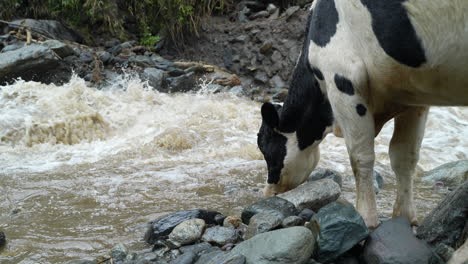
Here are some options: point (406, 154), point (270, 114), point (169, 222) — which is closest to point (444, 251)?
point (406, 154)

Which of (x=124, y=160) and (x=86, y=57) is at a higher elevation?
(x=86, y=57)

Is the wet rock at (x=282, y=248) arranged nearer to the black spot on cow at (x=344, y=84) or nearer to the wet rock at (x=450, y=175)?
the black spot on cow at (x=344, y=84)

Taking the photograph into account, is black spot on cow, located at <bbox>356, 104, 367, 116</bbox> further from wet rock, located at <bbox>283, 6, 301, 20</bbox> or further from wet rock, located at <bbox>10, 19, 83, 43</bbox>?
wet rock, located at <bbox>283, 6, 301, 20</bbox>

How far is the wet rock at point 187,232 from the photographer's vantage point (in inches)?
143

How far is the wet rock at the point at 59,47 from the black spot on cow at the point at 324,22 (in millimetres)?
9154

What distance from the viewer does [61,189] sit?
18.6 feet

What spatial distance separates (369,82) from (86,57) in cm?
1002

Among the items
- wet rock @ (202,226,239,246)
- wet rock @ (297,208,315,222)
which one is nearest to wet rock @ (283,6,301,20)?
wet rock @ (297,208,315,222)

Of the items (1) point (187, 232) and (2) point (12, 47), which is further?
(2) point (12, 47)

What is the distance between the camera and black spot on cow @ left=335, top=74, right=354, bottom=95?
9.72 ft

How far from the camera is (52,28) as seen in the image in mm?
12523

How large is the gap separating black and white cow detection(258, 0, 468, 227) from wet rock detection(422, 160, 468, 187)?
260cm

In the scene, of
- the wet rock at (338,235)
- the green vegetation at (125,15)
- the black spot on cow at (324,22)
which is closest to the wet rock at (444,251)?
the wet rock at (338,235)

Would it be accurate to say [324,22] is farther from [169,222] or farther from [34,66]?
[34,66]
